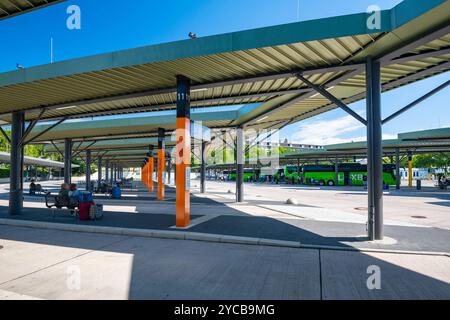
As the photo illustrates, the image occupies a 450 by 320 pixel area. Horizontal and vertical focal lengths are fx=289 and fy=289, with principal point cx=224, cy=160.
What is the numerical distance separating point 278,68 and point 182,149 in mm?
3872

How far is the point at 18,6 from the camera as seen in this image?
6.05m

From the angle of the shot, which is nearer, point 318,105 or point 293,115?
point 318,105

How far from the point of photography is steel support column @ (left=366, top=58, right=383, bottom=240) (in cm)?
783

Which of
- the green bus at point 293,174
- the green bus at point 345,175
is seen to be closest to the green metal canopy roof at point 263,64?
the green bus at point 345,175

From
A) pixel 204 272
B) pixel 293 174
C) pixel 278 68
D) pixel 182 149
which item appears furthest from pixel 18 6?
pixel 293 174

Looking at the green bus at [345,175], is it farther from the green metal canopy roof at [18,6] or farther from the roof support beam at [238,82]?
the green metal canopy roof at [18,6]

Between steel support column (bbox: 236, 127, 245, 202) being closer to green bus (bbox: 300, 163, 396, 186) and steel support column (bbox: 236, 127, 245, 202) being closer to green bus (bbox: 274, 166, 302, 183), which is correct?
green bus (bbox: 300, 163, 396, 186)

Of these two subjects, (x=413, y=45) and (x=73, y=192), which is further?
(x=73, y=192)

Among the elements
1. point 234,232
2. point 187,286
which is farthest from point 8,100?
point 187,286

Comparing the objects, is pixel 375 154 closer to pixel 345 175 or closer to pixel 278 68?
pixel 278 68

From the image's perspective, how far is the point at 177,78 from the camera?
9297 mm

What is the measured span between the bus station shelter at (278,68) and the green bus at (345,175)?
1399 inches
